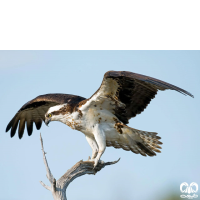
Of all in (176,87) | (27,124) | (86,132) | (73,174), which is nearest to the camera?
(176,87)

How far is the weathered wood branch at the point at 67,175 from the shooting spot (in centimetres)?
820

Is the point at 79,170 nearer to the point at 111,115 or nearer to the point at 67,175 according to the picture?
the point at 67,175

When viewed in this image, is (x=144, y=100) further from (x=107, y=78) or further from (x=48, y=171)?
(x=48, y=171)

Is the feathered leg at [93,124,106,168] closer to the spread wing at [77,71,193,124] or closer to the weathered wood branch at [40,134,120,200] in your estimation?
the weathered wood branch at [40,134,120,200]

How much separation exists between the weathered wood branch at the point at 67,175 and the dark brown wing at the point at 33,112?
197 cm

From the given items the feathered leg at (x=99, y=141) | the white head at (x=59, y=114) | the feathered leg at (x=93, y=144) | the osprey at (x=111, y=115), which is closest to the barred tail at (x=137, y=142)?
the osprey at (x=111, y=115)

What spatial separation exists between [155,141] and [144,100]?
1069mm

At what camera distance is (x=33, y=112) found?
1159cm

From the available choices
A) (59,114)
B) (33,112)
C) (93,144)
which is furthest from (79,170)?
(33,112)

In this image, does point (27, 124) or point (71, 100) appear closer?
point (71, 100)

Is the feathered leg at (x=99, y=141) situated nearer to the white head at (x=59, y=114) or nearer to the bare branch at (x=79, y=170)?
the bare branch at (x=79, y=170)

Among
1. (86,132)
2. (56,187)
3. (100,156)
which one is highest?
(86,132)

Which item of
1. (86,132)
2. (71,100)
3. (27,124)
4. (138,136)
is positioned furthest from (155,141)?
(27,124)

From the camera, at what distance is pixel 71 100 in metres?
9.84
